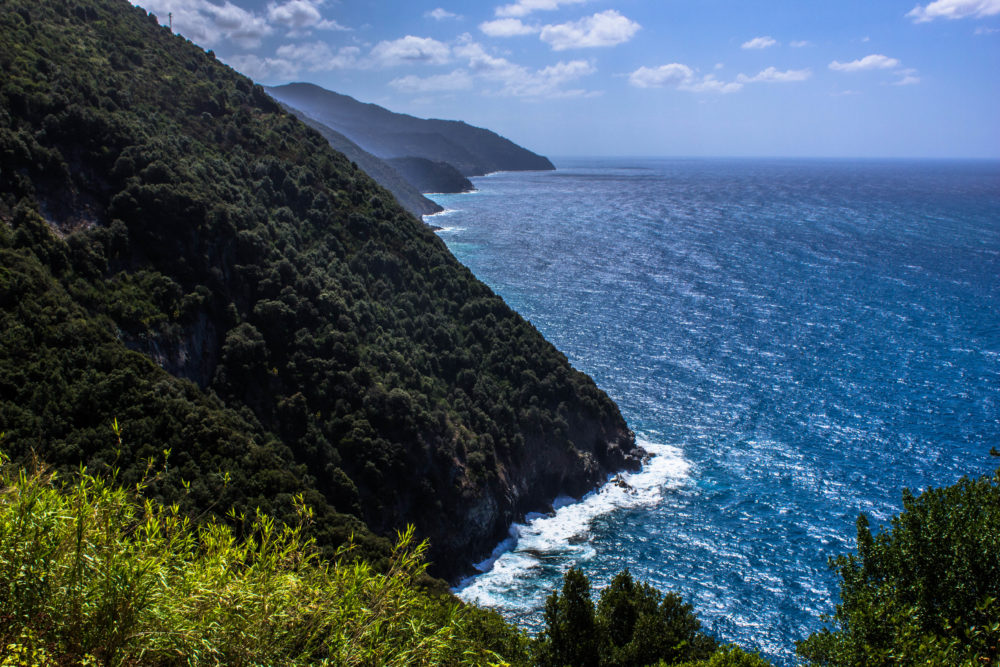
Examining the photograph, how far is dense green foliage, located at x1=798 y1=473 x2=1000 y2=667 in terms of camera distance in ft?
59.9

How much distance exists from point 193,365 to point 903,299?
111 m

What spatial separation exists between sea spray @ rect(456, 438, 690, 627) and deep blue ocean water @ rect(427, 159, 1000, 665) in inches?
7.2

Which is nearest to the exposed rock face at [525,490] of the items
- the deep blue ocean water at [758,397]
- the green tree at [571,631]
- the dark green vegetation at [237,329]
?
the dark green vegetation at [237,329]

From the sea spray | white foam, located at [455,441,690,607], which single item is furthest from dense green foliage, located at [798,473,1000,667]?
white foam, located at [455,441,690,607]

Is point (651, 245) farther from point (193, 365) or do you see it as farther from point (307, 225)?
point (193, 365)

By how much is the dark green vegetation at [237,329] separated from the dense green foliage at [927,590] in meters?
28.2

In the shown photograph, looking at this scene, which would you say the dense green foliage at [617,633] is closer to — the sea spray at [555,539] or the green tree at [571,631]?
the green tree at [571,631]

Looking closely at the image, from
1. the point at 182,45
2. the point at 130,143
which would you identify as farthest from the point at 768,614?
the point at 182,45

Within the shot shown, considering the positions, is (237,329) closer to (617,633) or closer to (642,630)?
(617,633)

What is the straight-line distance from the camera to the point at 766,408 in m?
70.4

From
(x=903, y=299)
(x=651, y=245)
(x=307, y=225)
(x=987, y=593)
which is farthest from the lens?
(x=651, y=245)

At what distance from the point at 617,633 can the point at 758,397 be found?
50.9 m

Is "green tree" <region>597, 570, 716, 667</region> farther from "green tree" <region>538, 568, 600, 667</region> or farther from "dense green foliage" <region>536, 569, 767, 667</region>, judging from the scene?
"green tree" <region>538, 568, 600, 667</region>

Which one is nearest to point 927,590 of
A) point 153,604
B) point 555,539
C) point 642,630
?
point 642,630
